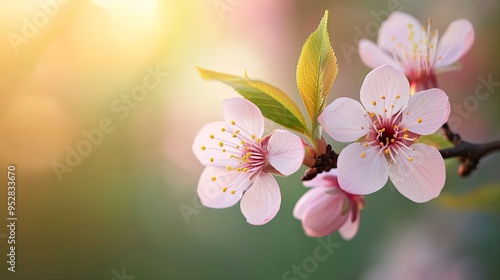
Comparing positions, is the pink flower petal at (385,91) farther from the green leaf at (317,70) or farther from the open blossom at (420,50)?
the open blossom at (420,50)

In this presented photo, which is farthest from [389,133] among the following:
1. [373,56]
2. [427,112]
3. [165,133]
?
[165,133]

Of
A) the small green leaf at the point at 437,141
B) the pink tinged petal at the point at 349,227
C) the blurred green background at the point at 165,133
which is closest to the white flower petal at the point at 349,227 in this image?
the pink tinged petal at the point at 349,227

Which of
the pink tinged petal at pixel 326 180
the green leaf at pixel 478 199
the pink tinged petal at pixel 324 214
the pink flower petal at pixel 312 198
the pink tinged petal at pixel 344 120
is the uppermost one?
the pink tinged petal at pixel 344 120

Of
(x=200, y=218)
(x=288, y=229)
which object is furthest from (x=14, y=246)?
(x=288, y=229)

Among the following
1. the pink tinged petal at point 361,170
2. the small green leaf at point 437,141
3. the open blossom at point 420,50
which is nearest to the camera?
the pink tinged petal at point 361,170

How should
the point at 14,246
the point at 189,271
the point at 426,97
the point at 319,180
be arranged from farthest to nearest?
the point at 189,271, the point at 14,246, the point at 319,180, the point at 426,97

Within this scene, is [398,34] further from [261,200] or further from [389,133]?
[261,200]

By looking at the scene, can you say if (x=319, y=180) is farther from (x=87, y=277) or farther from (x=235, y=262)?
(x=87, y=277)
